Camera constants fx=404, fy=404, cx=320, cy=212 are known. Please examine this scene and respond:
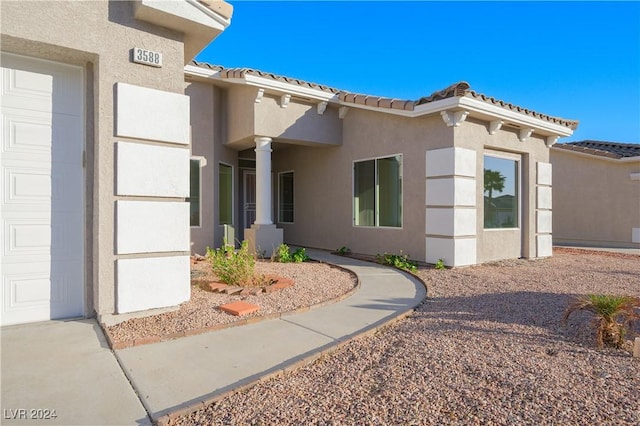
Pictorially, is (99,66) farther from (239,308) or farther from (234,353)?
(234,353)

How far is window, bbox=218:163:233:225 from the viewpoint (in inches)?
410

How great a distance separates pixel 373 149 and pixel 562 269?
489cm

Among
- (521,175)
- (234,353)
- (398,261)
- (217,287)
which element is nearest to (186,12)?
(217,287)

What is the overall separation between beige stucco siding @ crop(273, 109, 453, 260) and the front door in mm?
898

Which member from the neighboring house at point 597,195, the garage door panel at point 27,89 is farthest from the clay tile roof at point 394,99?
the neighboring house at point 597,195

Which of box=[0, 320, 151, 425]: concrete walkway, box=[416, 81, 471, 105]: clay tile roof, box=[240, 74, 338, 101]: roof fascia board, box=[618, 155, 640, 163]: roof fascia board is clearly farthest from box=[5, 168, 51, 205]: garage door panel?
box=[618, 155, 640, 163]: roof fascia board

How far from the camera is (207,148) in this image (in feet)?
32.2

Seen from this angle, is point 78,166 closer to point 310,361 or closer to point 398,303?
point 310,361

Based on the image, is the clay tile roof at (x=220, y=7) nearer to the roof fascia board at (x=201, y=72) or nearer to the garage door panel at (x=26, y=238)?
the garage door panel at (x=26, y=238)

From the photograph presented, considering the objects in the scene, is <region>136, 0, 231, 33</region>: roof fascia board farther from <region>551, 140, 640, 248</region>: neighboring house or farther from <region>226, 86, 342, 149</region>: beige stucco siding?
<region>551, 140, 640, 248</region>: neighboring house

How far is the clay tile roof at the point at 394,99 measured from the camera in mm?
7656

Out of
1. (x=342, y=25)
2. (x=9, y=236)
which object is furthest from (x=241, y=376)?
(x=342, y=25)

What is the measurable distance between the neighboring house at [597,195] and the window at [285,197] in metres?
10.4

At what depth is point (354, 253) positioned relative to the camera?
10.4m
